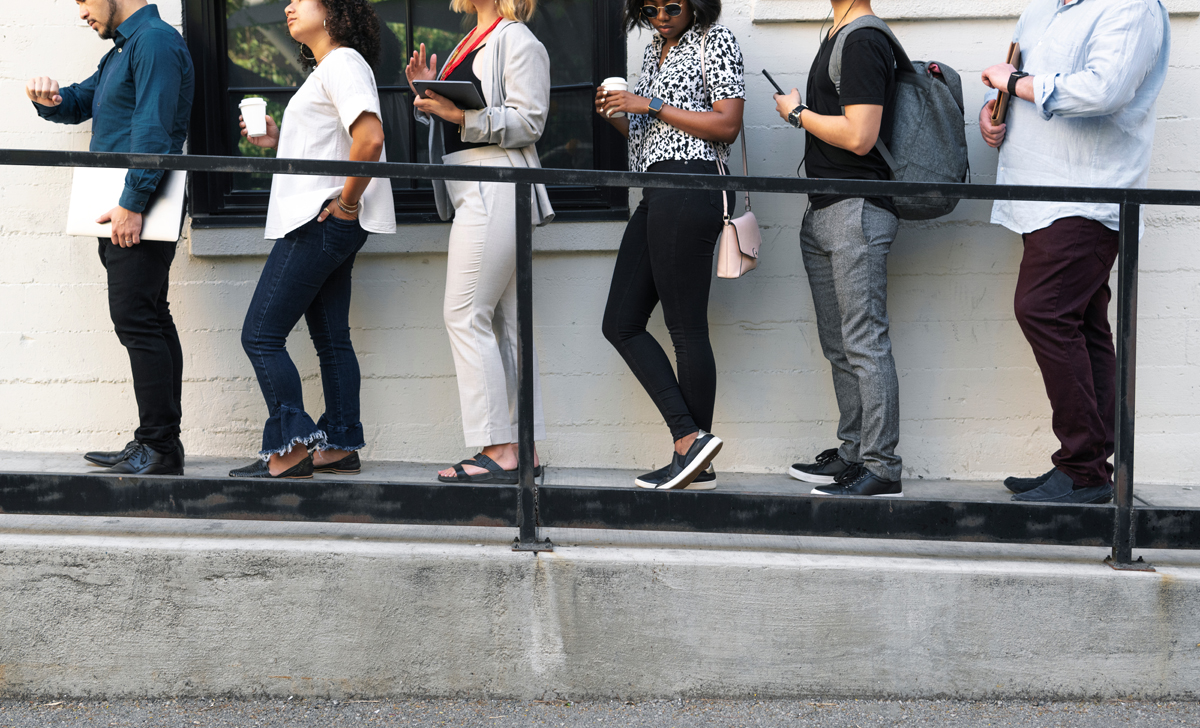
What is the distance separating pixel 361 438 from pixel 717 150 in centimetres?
161

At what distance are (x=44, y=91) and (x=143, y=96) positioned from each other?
19.6 inches

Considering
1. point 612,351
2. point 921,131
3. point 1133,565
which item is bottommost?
point 1133,565

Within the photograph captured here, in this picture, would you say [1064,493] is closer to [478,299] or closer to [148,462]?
[478,299]

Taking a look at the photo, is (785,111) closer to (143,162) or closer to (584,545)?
(584,545)

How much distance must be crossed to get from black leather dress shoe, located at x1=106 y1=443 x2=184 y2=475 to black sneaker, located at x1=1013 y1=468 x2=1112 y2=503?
277cm

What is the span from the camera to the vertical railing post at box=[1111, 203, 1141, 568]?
8.49 ft

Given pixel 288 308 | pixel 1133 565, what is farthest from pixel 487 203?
pixel 1133 565

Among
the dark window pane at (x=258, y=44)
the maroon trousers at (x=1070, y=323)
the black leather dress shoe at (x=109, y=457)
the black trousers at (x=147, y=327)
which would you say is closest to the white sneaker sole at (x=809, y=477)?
the maroon trousers at (x=1070, y=323)

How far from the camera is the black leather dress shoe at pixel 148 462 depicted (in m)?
3.26

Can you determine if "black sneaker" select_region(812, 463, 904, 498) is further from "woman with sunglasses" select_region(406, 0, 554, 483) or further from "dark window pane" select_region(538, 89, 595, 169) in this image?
"dark window pane" select_region(538, 89, 595, 169)

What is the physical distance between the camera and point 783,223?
12.1 feet

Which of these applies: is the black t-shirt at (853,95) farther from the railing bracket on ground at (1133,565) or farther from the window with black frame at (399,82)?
the railing bracket on ground at (1133,565)

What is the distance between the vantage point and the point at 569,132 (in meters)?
3.82

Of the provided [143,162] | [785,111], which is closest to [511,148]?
[785,111]
